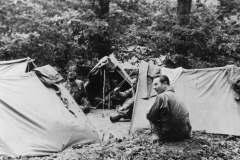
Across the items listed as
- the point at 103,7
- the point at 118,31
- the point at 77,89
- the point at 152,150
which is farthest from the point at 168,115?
the point at 103,7

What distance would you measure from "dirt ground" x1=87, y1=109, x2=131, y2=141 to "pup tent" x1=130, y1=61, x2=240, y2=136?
396 millimetres

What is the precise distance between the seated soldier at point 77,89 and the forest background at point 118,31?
256 centimetres

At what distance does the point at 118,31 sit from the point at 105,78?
2725 mm

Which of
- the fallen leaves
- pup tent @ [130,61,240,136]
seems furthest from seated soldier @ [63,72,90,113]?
the fallen leaves

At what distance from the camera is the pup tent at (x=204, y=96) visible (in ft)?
20.3

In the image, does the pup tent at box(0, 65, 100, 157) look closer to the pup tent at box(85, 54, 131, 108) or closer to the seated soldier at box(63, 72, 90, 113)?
the seated soldier at box(63, 72, 90, 113)

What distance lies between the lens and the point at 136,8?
1196cm

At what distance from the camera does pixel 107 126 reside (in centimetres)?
712

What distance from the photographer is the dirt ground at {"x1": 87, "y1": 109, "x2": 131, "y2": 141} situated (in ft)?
20.5

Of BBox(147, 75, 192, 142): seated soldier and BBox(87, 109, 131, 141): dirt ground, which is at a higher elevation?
BBox(147, 75, 192, 142): seated soldier

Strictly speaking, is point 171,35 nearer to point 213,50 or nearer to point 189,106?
point 213,50

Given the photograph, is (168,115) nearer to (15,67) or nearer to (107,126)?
(107,126)

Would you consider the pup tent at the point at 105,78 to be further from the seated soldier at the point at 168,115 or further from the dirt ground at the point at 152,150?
the seated soldier at the point at 168,115

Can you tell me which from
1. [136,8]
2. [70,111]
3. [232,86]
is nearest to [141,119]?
[70,111]
